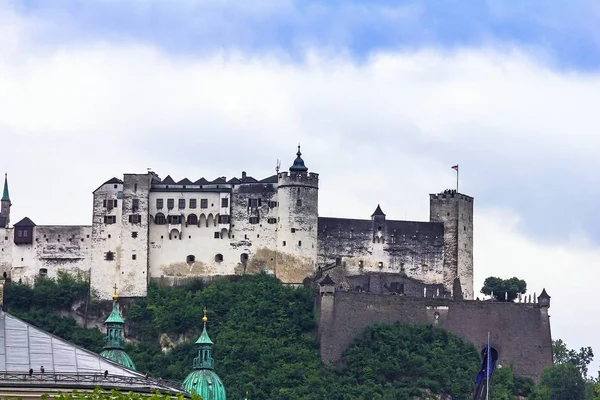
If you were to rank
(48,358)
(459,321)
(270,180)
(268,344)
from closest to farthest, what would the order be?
(48,358) < (268,344) < (459,321) < (270,180)

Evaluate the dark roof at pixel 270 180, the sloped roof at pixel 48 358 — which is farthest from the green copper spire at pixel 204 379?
the dark roof at pixel 270 180

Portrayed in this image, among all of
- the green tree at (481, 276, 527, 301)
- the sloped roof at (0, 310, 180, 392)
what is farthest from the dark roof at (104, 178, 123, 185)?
the sloped roof at (0, 310, 180, 392)

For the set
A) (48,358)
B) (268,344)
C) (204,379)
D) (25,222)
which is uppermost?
(25,222)

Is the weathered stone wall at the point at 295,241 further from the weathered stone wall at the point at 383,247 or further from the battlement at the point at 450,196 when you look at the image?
the battlement at the point at 450,196

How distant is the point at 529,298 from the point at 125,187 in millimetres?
23362

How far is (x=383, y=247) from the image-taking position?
13638 cm

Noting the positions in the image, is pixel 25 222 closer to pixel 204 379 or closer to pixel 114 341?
pixel 114 341

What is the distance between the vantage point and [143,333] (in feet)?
438

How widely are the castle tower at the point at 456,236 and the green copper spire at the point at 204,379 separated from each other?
3048cm

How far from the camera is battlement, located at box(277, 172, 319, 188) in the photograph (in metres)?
136

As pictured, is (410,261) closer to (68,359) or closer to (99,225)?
(99,225)

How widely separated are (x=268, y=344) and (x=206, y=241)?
8286 millimetres

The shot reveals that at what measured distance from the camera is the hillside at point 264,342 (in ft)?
417

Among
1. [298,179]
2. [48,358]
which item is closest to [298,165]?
[298,179]
